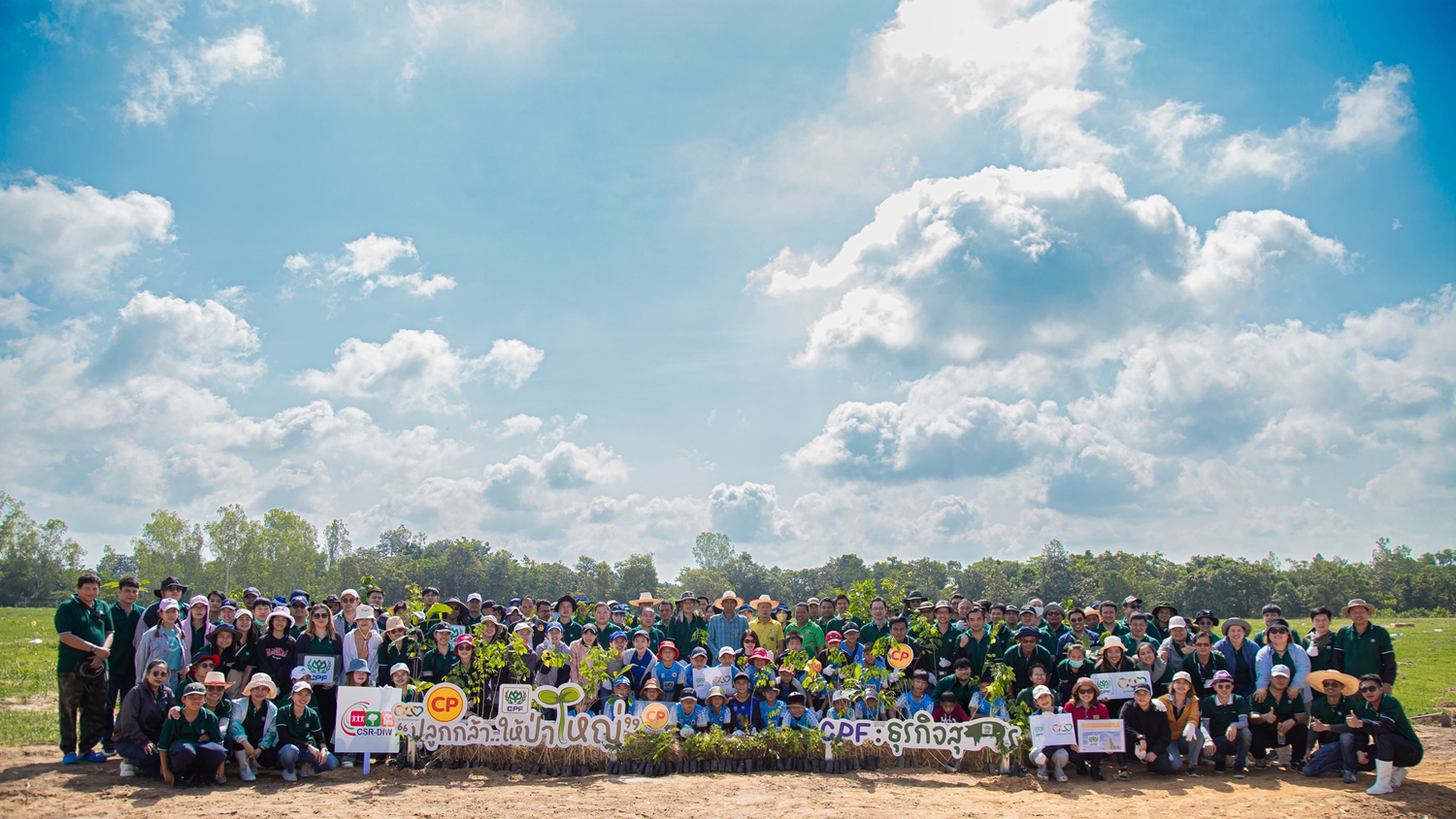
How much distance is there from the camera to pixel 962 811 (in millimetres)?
8867

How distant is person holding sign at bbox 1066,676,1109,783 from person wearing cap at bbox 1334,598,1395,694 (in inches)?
135

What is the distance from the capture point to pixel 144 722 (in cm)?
961

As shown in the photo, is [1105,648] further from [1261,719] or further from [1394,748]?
[1394,748]

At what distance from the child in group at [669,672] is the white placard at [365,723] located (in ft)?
11.3

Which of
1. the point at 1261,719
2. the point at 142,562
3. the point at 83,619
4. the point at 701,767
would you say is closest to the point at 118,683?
the point at 83,619

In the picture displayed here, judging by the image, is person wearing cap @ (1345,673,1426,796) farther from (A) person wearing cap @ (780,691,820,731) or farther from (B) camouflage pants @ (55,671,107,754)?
(B) camouflage pants @ (55,671,107,754)

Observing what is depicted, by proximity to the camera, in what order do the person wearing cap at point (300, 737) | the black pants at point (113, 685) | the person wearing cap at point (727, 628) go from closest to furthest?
the person wearing cap at point (300, 737) → the black pants at point (113, 685) → the person wearing cap at point (727, 628)

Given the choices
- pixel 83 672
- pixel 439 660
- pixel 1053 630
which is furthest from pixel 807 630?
pixel 83 672

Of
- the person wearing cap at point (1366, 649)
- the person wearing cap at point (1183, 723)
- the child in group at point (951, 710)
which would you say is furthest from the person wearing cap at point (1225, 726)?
the child in group at point (951, 710)

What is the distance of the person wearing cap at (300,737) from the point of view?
9.80 meters

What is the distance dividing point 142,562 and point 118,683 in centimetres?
7849

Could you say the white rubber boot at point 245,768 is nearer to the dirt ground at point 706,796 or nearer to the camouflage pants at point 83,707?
the dirt ground at point 706,796

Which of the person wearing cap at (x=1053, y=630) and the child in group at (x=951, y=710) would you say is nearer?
the child in group at (x=951, y=710)

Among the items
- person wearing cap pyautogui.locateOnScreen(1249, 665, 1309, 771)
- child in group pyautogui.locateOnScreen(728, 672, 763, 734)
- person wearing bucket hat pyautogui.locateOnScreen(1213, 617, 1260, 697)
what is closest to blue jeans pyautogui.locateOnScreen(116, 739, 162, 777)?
child in group pyautogui.locateOnScreen(728, 672, 763, 734)
